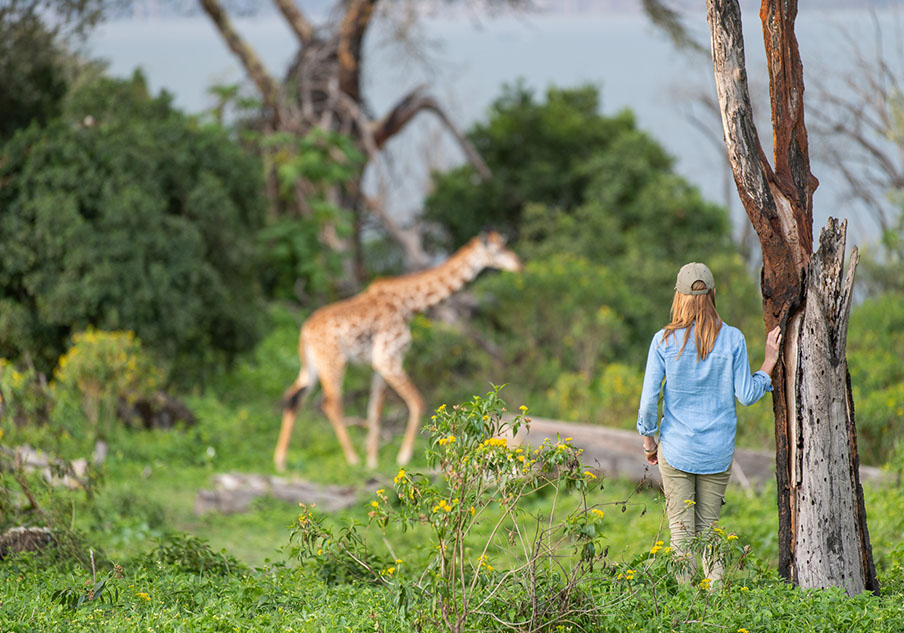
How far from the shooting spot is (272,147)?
16.8 metres

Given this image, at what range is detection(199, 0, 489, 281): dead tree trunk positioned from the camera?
1664 centimetres

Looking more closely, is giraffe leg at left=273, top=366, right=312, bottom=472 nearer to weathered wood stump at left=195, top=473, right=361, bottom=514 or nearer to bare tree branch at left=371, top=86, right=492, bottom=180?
weathered wood stump at left=195, top=473, right=361, bottom=514

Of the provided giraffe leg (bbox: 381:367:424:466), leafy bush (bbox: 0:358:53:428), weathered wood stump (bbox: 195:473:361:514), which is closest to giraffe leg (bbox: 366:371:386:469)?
giraffe leg (bbox: 381:367:424:466)

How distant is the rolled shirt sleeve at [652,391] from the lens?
176 inches

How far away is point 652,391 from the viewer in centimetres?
449

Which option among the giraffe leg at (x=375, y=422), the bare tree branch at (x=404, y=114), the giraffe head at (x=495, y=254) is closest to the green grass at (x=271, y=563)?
the giraffe leg at (x=375, y=422)

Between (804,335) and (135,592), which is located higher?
(804,335)

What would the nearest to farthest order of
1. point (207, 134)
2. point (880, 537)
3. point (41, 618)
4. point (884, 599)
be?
1. point (41, 618)
2. point (884, 599)
3. point (880, 537)
4. point (207, 134)

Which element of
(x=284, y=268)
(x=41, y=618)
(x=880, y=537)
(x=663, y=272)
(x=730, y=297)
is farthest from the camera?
(x=284, y=268)

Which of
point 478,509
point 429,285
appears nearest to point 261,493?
point 429,285

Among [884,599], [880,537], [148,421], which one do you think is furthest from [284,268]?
[884,599]

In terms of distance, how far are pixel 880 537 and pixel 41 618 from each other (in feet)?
A: 16.1

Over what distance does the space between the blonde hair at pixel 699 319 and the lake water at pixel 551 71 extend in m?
10.7

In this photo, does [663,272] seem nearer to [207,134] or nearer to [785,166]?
[207,134]
